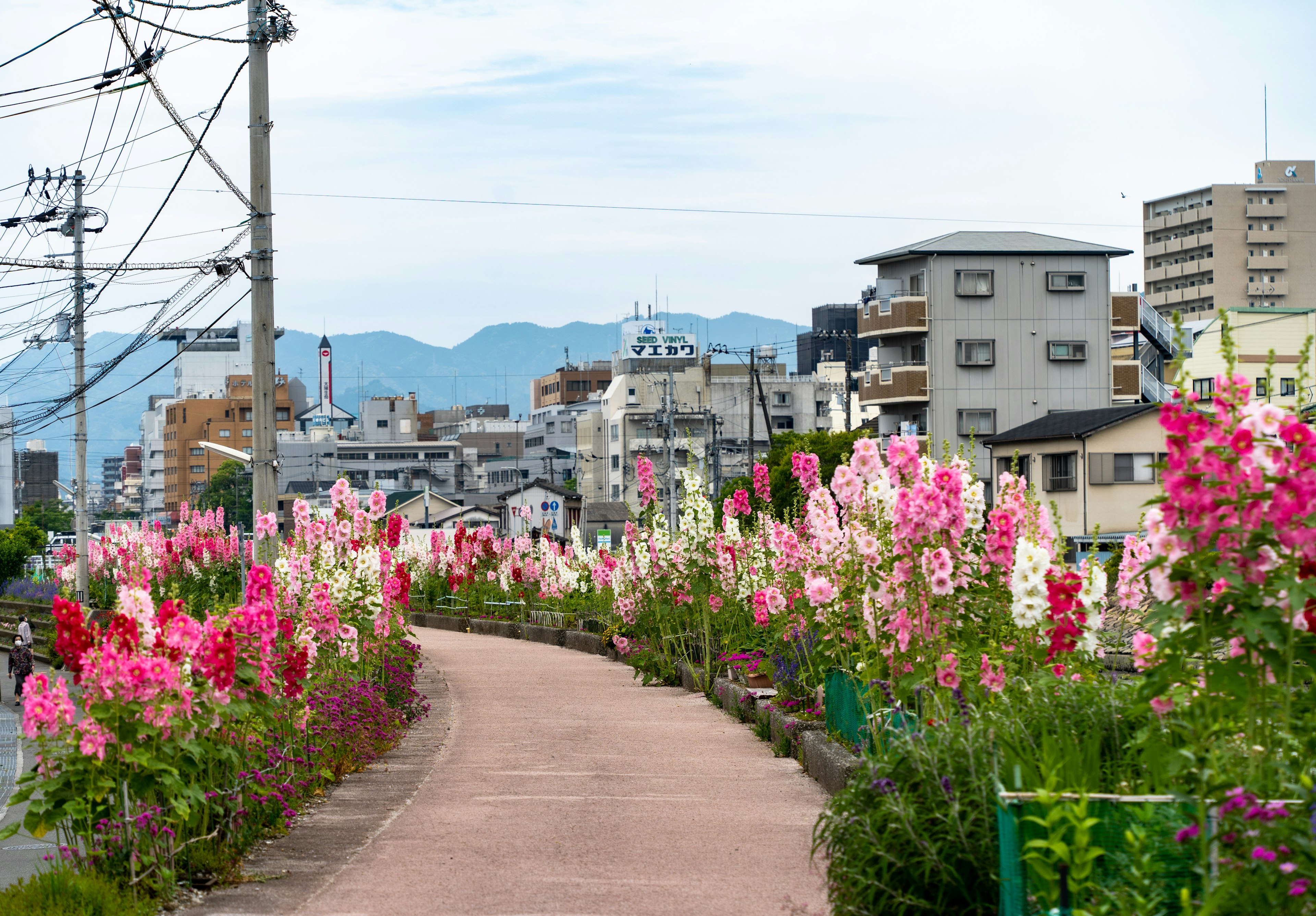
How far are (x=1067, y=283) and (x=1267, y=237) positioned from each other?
143 ft

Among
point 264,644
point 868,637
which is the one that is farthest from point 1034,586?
point 264,644

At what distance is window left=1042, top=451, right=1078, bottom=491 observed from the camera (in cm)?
3750

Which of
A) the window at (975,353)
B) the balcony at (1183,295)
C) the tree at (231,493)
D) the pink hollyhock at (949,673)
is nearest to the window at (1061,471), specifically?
the window at (975,353)

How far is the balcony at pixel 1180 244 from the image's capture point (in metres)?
88.4

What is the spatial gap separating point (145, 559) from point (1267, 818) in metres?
28.2

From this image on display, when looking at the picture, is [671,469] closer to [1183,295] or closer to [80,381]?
[80,381]

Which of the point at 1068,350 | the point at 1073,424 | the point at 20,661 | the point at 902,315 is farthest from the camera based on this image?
the point at 1068,350

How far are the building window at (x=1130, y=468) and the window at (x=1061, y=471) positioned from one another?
3.38 ft

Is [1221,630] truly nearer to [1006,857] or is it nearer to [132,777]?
[1006,857]

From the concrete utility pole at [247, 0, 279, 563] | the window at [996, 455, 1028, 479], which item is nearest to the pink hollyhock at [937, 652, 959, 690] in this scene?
the concrete utility pole at [247, 0, 279, 563]

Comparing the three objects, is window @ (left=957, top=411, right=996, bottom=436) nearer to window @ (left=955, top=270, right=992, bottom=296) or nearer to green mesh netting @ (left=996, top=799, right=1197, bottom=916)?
window @ (left=955, top=270, right=992, bottom=296)

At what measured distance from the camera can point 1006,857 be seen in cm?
460

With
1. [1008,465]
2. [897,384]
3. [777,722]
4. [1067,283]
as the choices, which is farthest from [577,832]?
[1067,283]

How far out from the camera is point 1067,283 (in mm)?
51250
